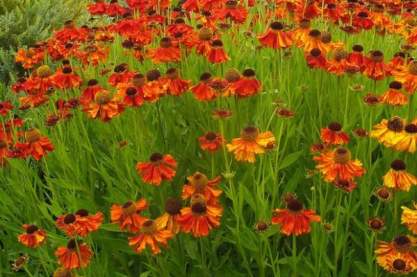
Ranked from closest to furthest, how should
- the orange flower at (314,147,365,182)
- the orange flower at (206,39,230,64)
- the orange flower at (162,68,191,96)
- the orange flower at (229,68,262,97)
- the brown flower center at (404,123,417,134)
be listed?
1. the orange flower at (314,147,365,182)
2. the brown flower center at (404,123,417,134)
3. the orange flower at (229,68,262,97)
4. the orange flower at (162,68,191,96)
5. the orange flower at (206,39,230,64)

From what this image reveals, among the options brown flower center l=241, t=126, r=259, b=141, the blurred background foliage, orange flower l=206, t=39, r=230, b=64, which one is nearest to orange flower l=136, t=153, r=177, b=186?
brown flower center l=241, t=126, r=259, b=141


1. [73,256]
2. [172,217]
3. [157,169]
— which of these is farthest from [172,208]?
[73,256]

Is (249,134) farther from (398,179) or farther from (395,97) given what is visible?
(395,97)

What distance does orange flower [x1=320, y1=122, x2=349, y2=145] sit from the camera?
71.4 inches

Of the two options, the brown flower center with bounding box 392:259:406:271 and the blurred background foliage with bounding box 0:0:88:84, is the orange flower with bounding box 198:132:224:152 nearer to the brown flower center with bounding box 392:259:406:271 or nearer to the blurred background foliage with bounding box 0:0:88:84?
the brown flower center with bounding box 392:259:406:271

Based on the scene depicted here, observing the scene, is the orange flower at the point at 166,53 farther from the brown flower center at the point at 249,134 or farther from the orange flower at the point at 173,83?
the brown flower center at the point at 249,134

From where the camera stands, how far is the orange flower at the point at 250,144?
1.69 m

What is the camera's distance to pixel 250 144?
1716 mm

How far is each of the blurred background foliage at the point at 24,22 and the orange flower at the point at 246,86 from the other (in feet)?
7.89

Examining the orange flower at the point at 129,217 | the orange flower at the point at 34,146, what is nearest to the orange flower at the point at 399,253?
the orange flower at the point at 129,217

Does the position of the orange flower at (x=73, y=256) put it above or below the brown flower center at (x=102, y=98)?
below

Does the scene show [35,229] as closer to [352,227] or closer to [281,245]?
[281,245]

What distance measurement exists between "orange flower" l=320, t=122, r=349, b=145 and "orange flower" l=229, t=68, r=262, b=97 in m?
0.28

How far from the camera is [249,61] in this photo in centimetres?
283
